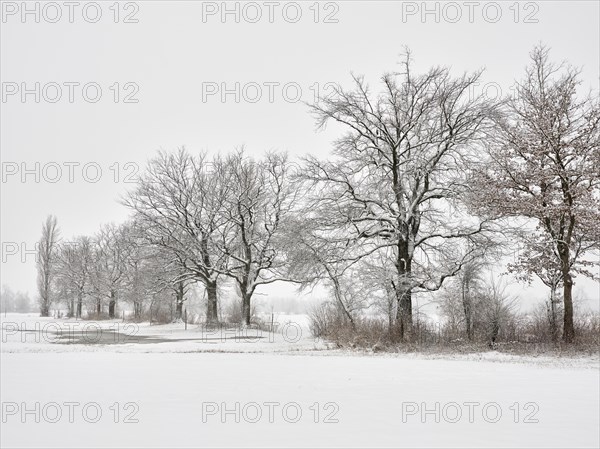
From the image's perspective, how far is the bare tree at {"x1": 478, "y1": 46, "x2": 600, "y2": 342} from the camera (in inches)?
656

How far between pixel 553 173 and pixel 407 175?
5.73 meters

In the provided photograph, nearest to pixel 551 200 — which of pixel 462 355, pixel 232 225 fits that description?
pixel 462 355

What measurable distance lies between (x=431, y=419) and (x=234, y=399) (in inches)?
147

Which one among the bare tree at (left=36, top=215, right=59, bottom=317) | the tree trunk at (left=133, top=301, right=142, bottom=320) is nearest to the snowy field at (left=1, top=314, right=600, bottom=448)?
the tree trunk at (left=133, top=301, right=142, bottom=320)

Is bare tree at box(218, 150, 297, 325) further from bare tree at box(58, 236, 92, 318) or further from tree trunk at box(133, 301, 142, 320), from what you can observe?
bare tree at box(58, 236, 92, 318)

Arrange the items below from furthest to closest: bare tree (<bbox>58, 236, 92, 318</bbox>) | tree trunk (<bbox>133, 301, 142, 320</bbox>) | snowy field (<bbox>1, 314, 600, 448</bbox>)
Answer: bare tree (<bbox>58, 236, 92, 318</bbox>) → tree trunk (<bbox>133, 301, 142, 320</bbox>) → snowy field (<bbox>1, 314, 600, 448</bbox>)

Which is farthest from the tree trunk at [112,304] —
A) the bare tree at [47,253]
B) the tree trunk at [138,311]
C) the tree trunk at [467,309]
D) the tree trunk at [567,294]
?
the tree trunk at [567,294]

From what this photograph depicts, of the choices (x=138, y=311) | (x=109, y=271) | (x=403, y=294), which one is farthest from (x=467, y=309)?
(x=109, y=271)

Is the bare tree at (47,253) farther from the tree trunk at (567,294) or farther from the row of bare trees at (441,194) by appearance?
the tree trunk at (567,294)

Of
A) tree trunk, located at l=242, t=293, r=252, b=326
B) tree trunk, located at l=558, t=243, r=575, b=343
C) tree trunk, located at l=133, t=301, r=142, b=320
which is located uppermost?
tree trunk, located at l=558, t=243, r=575, b=343

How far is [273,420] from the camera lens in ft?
26.1

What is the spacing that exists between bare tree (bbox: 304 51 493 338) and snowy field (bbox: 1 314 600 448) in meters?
6.37

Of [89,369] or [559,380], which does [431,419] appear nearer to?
[559,380]

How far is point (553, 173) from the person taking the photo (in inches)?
668
